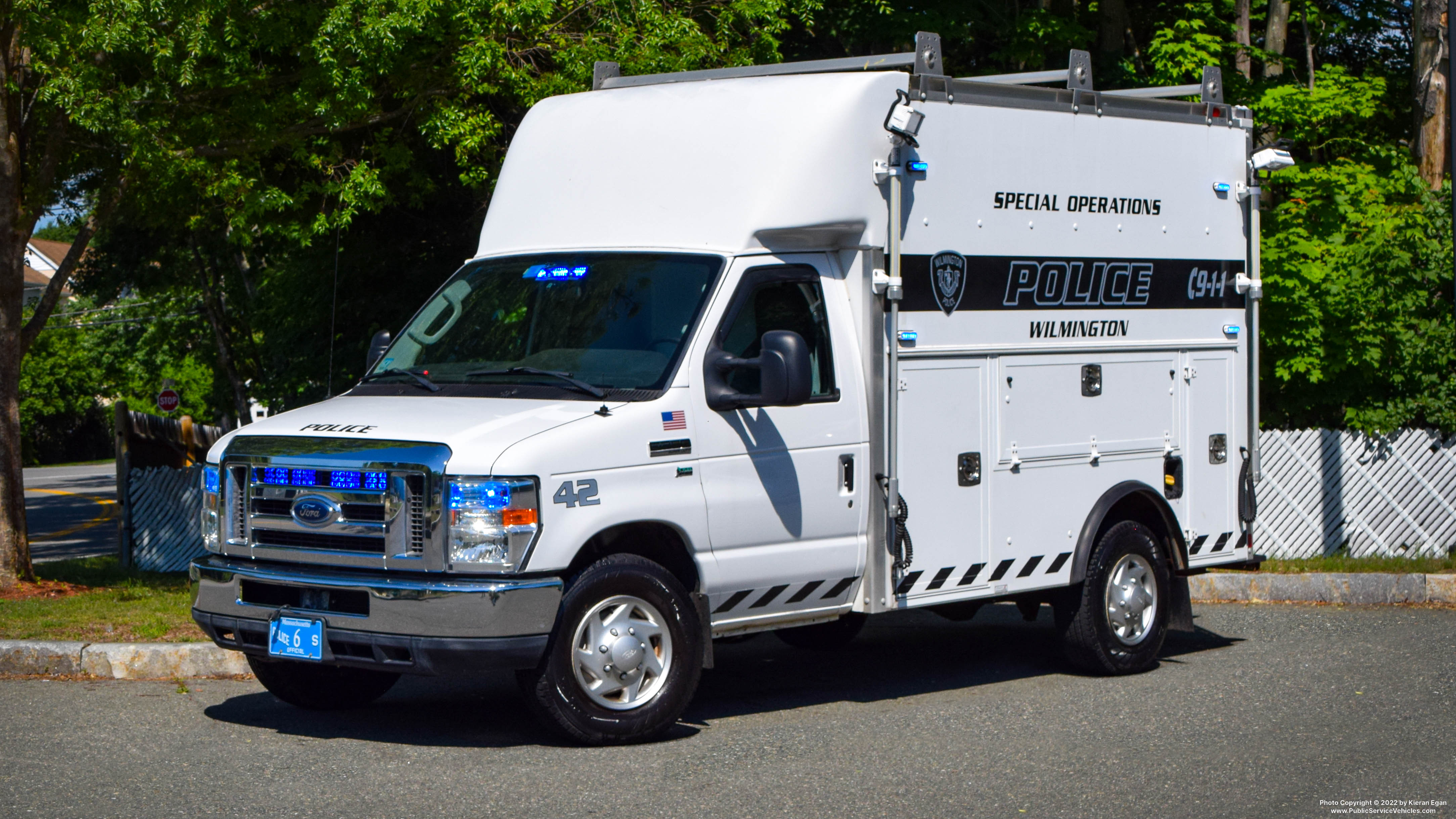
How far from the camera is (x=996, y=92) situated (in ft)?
29.0

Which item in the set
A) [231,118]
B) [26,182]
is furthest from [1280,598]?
[26,182]

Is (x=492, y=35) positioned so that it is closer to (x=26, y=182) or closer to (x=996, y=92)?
(x=26, y=182)

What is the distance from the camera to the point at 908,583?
27.6 ft

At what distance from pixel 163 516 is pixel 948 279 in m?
10.5

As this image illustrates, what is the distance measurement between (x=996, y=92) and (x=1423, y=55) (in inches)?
390

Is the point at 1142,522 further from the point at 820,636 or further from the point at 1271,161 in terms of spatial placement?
the point at 1271,161

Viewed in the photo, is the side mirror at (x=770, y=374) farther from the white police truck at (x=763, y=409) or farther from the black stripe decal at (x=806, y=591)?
the black stripe decal at (x=806, y=591)

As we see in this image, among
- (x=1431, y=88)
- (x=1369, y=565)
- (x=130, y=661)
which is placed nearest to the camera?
(x=130, y=661)

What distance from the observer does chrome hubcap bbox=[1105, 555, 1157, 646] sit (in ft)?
31.0

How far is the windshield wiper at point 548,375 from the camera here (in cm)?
747

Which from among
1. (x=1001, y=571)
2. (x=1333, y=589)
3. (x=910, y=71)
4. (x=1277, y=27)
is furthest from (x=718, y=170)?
(x=1277, y=27)

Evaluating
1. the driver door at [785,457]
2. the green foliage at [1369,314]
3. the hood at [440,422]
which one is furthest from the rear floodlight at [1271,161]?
the hood at [440,422]

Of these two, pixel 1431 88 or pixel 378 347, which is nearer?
pixel 378 347

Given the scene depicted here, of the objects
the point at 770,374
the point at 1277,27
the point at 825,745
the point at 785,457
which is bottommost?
the point at 825,745
